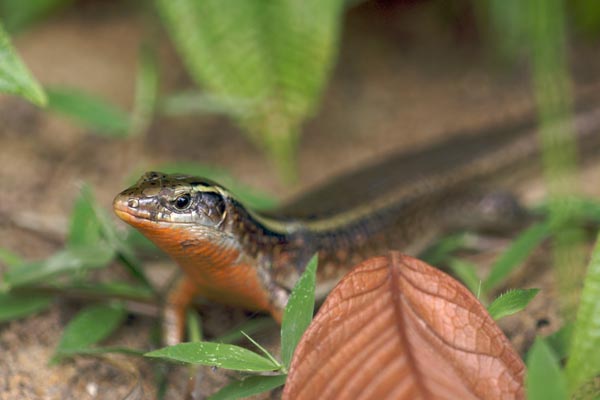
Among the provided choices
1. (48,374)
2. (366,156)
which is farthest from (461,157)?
(48,374)

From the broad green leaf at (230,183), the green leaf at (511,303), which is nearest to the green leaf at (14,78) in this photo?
the broad green leaf at (230,183)

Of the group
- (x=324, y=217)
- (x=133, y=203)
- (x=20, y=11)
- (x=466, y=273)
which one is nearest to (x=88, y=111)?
(x=20, y=11)

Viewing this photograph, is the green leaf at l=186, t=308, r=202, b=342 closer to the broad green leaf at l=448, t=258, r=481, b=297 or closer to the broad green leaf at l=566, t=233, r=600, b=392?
the broad green leaf at l=448, t=258, r=481, b=297

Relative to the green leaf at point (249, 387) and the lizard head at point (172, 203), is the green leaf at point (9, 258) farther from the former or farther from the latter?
the green leaf at point (249, 387)

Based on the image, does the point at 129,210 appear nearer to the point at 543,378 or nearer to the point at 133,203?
the point at 133,203

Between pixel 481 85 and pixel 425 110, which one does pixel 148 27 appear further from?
pixel 481 85
